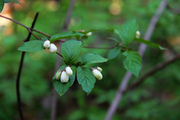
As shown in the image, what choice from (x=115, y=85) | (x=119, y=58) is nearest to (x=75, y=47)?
(x=119, y=58)

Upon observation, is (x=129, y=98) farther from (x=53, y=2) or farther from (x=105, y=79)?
(x=53, y=2)

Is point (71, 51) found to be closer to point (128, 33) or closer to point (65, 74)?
point (65, 74)

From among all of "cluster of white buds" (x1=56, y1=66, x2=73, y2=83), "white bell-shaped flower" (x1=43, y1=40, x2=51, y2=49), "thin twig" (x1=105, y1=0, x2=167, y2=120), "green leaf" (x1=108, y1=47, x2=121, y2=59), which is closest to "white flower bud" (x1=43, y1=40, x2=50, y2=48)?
"white bell-shaped flower" (x1=43, y1=40, x2=51, y2=49)

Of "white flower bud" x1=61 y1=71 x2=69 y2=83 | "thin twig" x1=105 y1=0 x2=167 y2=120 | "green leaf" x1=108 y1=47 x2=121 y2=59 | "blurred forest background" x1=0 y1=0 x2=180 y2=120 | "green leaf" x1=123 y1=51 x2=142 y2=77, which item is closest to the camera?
"white flower bud" x1=61 y1=71 x2=69 y2=83

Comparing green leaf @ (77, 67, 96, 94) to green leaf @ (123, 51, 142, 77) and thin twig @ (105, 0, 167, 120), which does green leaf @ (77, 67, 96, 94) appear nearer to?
green leaf @ (123, 51, 142, 77)

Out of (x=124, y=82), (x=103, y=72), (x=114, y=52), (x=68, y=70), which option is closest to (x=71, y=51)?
(x=68, y=70)

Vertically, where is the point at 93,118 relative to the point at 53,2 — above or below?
below
